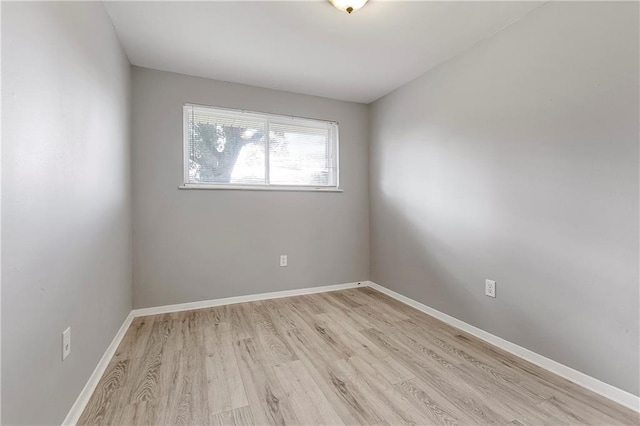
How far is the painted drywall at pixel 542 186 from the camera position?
1.44 metres

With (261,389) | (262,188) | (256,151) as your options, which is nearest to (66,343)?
(261,389)

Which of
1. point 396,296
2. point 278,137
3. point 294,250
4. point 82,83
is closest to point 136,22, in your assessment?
point 82,83

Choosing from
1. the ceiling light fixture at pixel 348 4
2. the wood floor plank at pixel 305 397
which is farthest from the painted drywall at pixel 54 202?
the ceiling light fixture at pixel 348 4

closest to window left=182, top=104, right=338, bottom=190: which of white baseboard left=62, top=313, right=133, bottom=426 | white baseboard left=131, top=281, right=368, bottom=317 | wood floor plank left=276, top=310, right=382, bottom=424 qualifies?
white baseboard left=131, top=281, right=368, bottom=317

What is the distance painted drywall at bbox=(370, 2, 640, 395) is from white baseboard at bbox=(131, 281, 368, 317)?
1025 mm

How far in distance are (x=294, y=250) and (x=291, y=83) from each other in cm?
177

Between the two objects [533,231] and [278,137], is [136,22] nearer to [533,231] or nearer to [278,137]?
[278,137]

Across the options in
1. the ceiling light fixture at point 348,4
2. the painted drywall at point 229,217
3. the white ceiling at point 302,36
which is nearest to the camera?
the ceiling light fixture at point 348,4

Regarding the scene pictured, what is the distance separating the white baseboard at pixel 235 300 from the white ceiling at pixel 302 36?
7.25 ft

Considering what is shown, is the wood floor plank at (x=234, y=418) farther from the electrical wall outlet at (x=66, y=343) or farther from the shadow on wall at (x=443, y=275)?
the shadow on wall at (x=443, y=275)

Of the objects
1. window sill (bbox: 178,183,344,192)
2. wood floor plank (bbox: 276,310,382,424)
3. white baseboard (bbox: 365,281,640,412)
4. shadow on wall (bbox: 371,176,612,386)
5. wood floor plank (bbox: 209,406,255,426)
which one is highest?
window sill (bbox: 178,183,344,192)

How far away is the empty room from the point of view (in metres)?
1.21

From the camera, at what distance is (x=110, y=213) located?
1896 mm

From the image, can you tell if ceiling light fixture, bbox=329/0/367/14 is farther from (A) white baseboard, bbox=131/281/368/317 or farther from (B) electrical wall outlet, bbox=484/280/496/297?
(A) white baseboard, bbox=131/281/368/317
